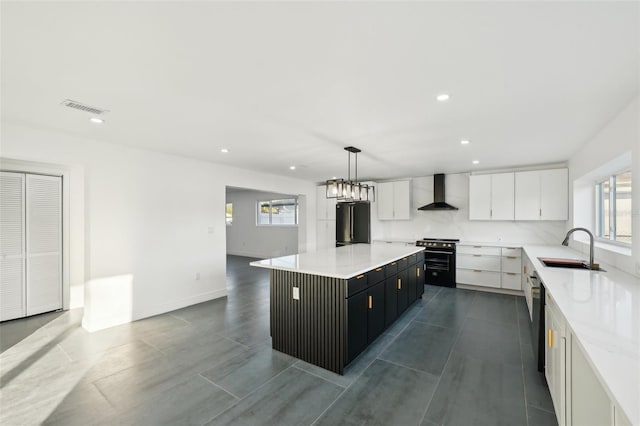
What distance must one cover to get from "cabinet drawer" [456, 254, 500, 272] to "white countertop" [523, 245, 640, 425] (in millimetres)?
2558

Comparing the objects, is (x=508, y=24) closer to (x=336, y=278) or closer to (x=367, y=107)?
(x=367, y=107)

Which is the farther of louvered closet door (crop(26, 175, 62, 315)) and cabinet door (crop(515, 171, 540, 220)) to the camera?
cabinet door (crop(515, 171, 540, 220))

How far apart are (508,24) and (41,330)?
5.51 m

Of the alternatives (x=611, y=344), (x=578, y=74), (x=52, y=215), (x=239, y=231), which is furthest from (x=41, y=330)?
(x=239, y=231)

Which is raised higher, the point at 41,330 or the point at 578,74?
the point at 578,74

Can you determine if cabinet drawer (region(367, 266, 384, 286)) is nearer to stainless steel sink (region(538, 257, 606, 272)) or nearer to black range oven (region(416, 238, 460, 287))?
stainless steel sink (region(538, 257, 606, 272))

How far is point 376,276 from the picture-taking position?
3.04 metres

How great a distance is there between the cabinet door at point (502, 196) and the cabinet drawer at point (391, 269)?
2.98 m

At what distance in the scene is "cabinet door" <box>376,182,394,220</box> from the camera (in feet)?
21.4

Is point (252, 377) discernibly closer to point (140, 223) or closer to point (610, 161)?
point (140, 223)

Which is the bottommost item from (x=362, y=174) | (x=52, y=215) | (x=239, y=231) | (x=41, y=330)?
(x=41, y=330)

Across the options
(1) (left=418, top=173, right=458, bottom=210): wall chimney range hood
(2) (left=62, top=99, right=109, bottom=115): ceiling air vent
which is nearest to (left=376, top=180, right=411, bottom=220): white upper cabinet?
(1) (left=418, top=173, right=458, bottom=210): wall chimney range hood

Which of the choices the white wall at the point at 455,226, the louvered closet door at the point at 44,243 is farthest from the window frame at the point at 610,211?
the louvered closet door at the point at 44,243

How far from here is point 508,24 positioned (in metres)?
1.37
